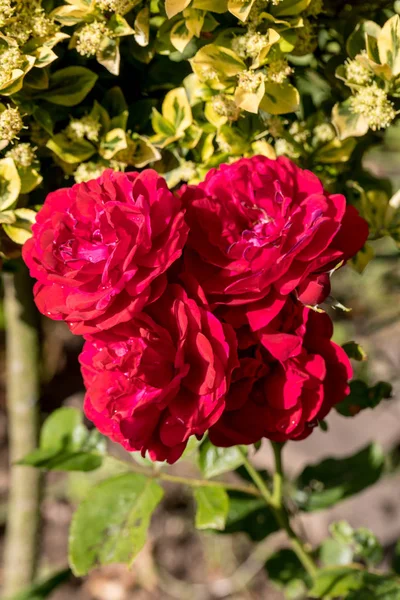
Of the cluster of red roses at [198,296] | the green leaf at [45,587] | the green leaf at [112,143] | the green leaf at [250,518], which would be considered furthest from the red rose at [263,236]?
the green leaf at [45,587]

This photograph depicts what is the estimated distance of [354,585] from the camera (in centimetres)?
82

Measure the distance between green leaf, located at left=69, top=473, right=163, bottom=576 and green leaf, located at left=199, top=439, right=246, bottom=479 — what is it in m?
0.06

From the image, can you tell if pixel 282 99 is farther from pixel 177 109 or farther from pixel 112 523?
pixel 112 523

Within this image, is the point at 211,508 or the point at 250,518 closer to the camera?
the point at 211,508

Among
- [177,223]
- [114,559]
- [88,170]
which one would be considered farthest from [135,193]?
[114,559]

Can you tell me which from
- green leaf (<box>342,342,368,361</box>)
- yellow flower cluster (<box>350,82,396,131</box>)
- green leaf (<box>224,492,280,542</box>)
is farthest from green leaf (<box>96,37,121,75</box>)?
green leaf (<box>224,492,280,542</box>)

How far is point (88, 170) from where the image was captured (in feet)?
2.14

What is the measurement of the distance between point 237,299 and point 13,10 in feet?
0.97

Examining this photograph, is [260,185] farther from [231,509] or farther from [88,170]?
[231,509]

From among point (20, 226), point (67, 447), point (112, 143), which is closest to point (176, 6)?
point (112, 143)

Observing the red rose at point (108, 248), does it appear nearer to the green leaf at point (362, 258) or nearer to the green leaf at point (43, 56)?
the green leaf at point (43, 56)

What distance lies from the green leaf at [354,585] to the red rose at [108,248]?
1.60 feet

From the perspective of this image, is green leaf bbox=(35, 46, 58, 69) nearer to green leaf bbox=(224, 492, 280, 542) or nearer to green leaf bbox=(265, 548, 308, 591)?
green leaf bbox=(224, 492, 280, 542)

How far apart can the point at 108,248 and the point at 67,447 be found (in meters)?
0.48
